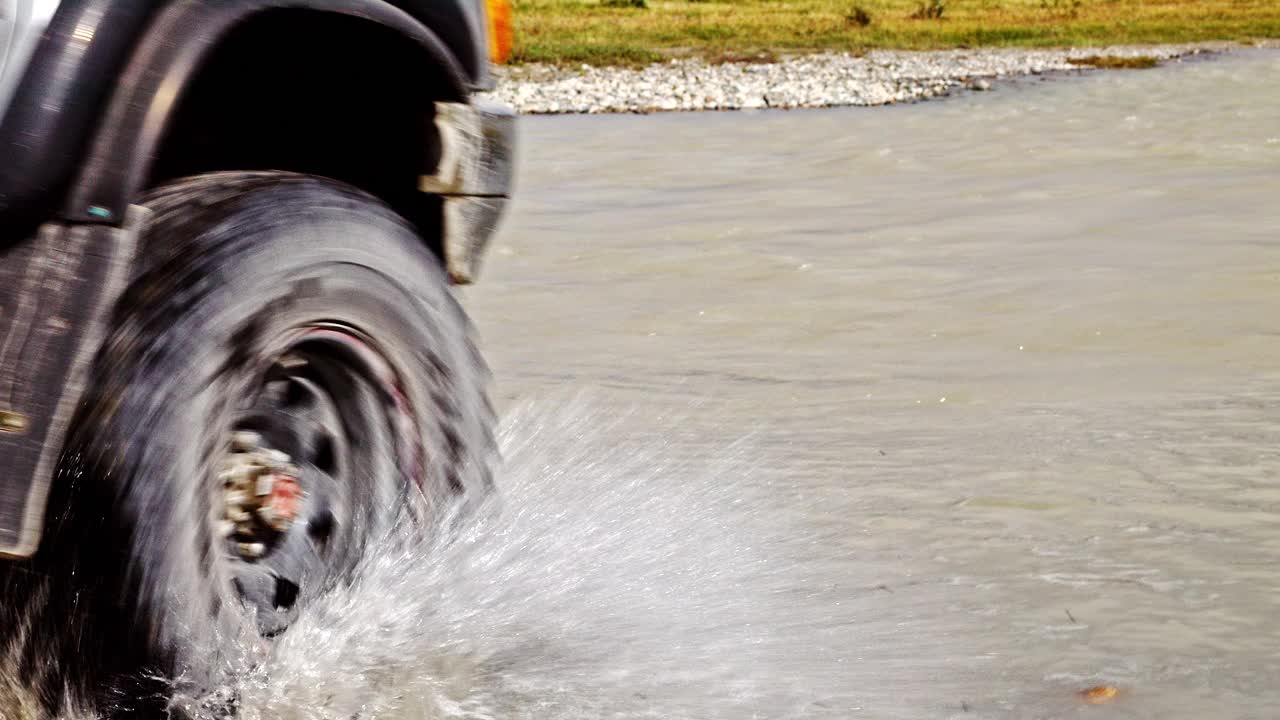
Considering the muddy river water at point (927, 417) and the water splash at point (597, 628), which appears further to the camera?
the muddy river water at point (927, 417)

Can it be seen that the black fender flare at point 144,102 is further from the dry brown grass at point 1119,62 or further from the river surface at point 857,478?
the dry brown grass at point 1119,62

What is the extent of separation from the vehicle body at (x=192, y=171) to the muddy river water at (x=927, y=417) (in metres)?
0.79

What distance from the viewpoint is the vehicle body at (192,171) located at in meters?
2.25

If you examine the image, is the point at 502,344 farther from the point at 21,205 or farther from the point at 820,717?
the point at 21,205

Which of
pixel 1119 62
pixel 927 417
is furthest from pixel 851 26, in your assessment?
pixel 927 417

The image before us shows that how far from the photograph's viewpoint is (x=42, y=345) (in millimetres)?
2246

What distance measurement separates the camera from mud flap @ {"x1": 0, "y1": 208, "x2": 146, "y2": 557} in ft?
7.28

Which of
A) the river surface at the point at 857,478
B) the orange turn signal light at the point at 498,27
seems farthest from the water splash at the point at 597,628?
the orange turn signal light at the point at 498,27

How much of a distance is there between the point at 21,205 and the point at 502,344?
354cm

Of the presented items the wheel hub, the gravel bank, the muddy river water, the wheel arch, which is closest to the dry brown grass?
the gravel bank

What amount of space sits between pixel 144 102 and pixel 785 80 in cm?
1595

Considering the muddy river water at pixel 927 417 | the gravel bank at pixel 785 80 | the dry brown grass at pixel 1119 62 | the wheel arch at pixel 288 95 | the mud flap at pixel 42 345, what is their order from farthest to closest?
1. the dry brown grass at pixel 1119 62
2. the gravel bank at pixel 785 80
3. the muddy river water at pixel 927 417
4. the wheel arch at pixel 288 95
5. the mud flap at pixel 42 345

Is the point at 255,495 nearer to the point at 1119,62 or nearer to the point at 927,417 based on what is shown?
the point at 927,417

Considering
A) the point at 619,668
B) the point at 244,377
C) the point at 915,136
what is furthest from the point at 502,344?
the point at 915,136
